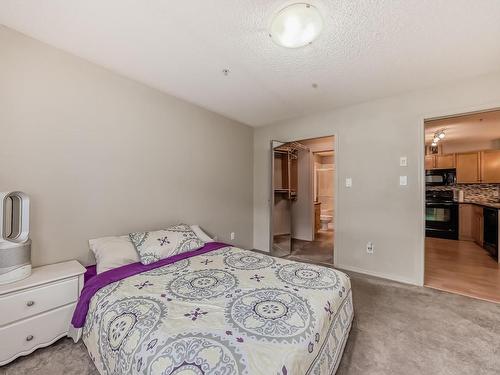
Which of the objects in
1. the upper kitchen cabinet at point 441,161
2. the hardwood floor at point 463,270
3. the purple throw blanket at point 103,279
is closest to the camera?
the purple throw blanket at point 103,279

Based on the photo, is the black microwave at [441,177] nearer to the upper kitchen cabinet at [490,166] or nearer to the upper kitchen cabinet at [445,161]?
the upper kitchen cabinet at [445,161]

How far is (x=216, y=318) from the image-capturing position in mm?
1199

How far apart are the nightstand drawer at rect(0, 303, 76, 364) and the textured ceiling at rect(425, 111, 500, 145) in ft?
16.1

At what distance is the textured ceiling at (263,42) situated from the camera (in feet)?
5.00

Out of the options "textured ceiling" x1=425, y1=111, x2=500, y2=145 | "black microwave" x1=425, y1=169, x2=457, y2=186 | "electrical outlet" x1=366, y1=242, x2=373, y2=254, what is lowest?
"electrical outlet" x1=366, y1=242, x2=373, y2=254

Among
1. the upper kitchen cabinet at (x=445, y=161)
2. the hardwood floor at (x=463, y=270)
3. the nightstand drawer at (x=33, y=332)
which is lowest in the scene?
the hardwood floor at (x=463, y=270)

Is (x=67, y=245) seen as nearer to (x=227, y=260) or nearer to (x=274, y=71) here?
(x=227, y=260)

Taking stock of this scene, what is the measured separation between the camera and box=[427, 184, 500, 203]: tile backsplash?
4.95 metres

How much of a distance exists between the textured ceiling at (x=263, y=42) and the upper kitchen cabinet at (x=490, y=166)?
12.1ft

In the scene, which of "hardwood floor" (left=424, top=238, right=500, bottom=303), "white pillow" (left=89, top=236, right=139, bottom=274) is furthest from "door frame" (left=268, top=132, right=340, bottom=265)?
"white pillow" (left=89, top=236, right=139, bottom=274)

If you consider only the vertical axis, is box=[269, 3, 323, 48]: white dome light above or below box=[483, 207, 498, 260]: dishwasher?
above

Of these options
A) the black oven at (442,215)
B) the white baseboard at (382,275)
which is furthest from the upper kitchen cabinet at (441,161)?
the white baseboard at (382,275)

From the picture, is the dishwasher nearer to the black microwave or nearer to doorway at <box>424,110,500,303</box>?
doorway at <box>424,110,500,303</box>

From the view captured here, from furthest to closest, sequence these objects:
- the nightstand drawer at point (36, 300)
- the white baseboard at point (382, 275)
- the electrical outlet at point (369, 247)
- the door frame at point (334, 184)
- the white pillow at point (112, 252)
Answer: the door frame at point (334, 184) → the electrical outlet at point (369, 247) → the white baseboard at point (382, 275) → the white pillow at point (112, 252) → the nightstand drawer at point (36, 300)
